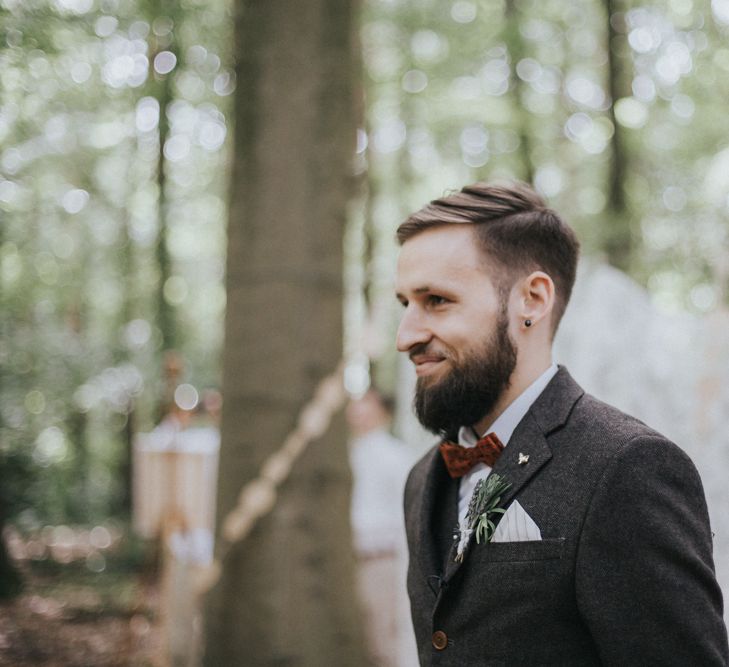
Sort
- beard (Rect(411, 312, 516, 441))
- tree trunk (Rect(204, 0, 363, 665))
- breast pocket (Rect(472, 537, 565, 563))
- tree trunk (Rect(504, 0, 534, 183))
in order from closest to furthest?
breast pocket (Rect(472, 537, 565, 563)) → beard (Rect(411, 312, 516, 441)) → tree trunk (Rect(204, 0, 363, 665)) → tree trunk (Rect(504, 0, 534, 183))

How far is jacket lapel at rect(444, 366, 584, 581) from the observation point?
Result: 199 centimetres

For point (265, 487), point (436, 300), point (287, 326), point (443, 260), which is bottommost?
point (265, 487)

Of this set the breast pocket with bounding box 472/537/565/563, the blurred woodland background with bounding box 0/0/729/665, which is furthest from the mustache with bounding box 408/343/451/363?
the blurred woodland background with bounding box 0/0/729/665

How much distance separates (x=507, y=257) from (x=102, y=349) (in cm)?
1125

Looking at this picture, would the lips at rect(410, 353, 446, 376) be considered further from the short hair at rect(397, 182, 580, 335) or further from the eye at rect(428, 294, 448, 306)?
the short hair at rect(397, 182, 580, 335)

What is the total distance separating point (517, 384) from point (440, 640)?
683mm

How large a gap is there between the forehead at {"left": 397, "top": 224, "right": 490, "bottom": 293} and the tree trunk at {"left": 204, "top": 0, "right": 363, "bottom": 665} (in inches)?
104

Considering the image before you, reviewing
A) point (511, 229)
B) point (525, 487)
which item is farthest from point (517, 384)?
point (511, 229)

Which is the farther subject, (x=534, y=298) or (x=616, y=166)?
(x=616, y=166)

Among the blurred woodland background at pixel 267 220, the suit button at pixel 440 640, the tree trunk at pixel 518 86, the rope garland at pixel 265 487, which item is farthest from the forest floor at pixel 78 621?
the tree trunk at pixel 518 86

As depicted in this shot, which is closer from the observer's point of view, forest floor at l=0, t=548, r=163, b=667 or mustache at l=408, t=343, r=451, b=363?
mustache at l=408, t=343, r=451, b=363

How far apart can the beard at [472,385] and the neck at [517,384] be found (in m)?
0.03

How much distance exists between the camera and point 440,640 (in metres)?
2.02

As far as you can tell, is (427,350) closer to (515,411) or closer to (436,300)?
(436,300)
